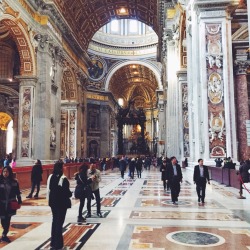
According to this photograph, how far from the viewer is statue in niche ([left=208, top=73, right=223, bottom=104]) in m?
9.52

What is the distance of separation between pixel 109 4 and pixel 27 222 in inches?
965

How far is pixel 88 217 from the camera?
5.31 m

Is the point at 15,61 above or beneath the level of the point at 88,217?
above

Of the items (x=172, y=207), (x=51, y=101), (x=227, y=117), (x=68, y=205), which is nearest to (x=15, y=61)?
(x=51, y=101)

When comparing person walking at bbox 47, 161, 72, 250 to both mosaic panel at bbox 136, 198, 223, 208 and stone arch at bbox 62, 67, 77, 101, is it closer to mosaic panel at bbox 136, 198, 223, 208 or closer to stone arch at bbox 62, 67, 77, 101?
mosaic panel at bbox 136, 198, 223, 208

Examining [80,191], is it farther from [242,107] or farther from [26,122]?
[26,122]

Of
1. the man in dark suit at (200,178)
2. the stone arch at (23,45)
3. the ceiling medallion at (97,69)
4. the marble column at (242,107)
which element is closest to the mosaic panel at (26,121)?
the stone arch at (23,45)

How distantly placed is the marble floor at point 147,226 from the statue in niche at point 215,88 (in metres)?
3.46

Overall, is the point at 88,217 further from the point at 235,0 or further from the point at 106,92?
the point at 106,92

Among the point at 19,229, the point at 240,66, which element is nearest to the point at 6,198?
the point at 19,229

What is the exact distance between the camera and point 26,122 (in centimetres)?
1577

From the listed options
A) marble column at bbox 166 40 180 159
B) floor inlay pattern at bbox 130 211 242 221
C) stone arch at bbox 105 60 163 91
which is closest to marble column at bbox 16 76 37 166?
marble column at bbox 166 40 180 159

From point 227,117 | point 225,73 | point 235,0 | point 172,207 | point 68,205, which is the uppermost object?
point 235,0

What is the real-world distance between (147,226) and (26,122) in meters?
12.5
